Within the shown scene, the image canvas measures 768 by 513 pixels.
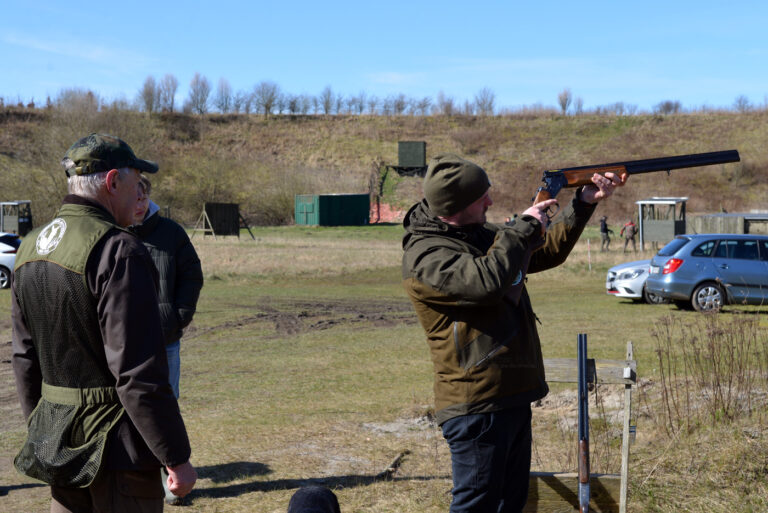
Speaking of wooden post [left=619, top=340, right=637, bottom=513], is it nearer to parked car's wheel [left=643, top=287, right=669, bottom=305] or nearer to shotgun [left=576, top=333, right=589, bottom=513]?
shotgun [left=576, top=333, right=589, bottom=513]

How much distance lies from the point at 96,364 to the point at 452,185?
1.54 meters

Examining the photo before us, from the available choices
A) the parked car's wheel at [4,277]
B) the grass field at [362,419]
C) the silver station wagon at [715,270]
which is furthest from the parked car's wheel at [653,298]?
the parked car's wheel at [4,277]

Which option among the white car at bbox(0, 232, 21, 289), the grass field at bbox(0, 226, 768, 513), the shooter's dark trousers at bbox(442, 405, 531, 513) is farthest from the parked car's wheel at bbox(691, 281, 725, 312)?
the white car at bbox(0, 232, 21, 289)

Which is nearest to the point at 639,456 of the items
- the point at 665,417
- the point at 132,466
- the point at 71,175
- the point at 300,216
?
the point at 665,417

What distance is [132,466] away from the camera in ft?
8.81

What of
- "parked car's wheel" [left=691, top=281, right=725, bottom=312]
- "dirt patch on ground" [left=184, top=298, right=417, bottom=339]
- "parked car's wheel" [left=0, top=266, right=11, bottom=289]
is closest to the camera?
"dirt patch on ground" [left=184, top=298, right=417, bottom=339]

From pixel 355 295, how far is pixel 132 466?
17.6 m

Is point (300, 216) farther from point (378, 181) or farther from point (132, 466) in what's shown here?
point (132, 466)

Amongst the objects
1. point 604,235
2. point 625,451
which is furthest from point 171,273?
point 604,235

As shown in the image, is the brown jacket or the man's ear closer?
the brown jacket

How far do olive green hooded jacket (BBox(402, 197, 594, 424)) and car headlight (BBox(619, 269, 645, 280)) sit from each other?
1570cm

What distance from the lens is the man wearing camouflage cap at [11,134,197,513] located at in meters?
2.61

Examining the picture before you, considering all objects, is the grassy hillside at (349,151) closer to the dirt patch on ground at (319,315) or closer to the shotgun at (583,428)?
the dirt patch on ground at (319,315)

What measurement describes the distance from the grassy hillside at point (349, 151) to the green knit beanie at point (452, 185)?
169 ft
